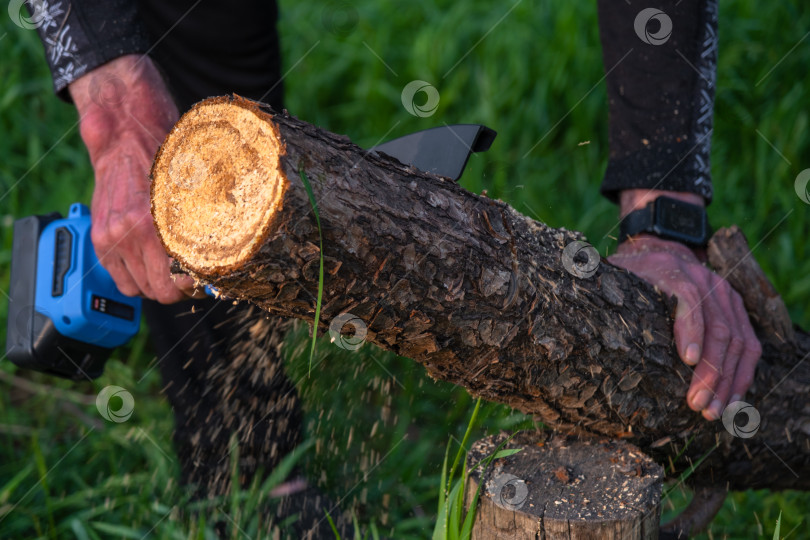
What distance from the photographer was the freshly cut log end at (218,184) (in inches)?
40.4

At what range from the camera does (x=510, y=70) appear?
3441mm

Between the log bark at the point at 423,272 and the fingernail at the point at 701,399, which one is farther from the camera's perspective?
the fingernail at the point at 701,399

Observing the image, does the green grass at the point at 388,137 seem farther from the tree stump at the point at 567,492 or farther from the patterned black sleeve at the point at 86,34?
the patterned black sleeve at the point at 86,34

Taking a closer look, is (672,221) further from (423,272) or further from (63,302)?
(63,302)

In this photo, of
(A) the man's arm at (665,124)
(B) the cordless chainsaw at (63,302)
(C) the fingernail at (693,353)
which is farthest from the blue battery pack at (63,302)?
(C) the fingernail at (693,353)

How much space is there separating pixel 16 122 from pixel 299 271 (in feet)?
9.99

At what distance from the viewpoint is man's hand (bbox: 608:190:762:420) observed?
149cm

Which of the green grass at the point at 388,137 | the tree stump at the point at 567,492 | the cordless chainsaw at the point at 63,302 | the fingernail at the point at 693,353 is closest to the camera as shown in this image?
the tree stump at the point at 567,492

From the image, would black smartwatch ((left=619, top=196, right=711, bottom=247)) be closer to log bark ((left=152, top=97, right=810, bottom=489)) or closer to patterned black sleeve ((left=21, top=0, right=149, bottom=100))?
log bark ((left=152, top=97, right=810, bottom=489))

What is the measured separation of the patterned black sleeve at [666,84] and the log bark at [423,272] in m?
0.35

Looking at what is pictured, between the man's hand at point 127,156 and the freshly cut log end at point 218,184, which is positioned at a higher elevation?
the freshly cut log end at point 218,184

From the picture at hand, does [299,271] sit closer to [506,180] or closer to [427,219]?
[427,219]

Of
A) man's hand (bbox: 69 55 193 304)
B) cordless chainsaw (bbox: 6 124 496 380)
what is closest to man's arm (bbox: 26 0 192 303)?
man's hand (bbox: 69 55 193 304)

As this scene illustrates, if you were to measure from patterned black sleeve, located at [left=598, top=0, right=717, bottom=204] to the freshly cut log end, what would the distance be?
1.00m
